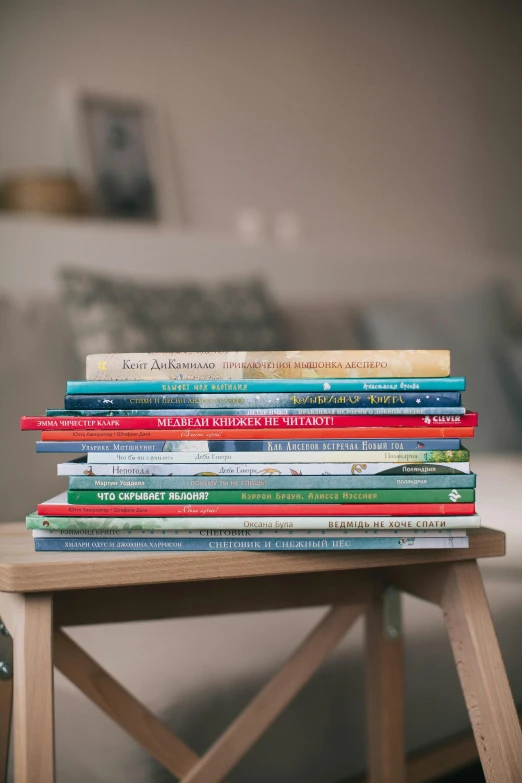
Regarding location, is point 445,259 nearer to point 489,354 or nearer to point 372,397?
point 489,354

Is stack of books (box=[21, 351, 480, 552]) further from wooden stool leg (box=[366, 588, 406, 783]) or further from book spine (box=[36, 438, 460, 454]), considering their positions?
wooden stool leg (box=[366, 588, 406, 783])

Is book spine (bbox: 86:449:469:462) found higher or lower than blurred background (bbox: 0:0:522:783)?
lower

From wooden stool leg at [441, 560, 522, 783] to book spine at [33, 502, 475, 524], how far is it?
106 millimetres

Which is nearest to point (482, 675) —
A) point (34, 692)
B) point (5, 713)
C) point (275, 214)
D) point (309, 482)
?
point (309, 482)

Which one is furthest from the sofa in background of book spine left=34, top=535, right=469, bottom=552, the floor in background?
book spine left=34, top=535, right=469, bottom=552

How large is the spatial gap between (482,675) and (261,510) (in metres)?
0.24

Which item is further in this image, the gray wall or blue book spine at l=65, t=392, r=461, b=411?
the gray wall

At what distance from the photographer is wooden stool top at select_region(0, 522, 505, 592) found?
1.92 feet

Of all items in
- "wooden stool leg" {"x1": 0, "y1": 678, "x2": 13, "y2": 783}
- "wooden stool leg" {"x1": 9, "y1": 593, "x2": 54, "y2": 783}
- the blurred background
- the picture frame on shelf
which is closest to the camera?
"wooden stool leg" {"x1": 9, "y1": 593, "x2": 54, "y2": 783}

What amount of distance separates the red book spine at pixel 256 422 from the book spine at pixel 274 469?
0.03 metres

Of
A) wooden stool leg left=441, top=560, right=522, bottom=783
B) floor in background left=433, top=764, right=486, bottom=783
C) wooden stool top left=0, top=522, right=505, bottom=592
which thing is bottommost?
floor in background left=433, top=764, right=486, bottom=783

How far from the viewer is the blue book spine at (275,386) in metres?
0.66

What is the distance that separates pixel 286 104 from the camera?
98.6 inches

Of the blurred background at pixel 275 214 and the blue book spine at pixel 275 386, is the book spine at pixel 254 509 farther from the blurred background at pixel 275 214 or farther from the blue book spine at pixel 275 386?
the blurred background at pixel 275 214
